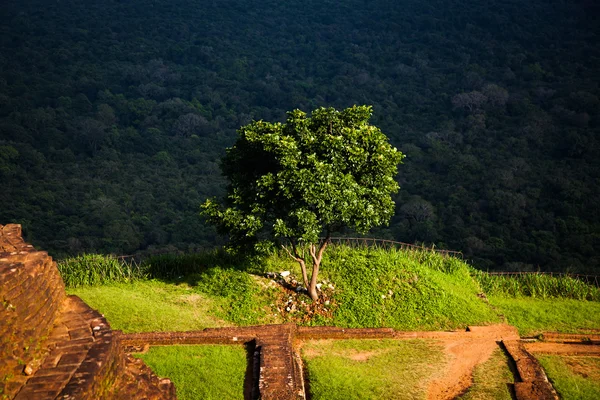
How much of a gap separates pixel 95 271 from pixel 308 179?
26.3ft

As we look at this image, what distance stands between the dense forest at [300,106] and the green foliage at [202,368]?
1759 cm

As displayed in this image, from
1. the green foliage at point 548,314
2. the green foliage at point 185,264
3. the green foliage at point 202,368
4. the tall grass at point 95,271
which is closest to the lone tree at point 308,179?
the green foliage at point 185,264

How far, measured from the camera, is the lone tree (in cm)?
1493

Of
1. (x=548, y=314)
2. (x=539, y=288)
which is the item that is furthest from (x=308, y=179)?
(x=539, y=288)

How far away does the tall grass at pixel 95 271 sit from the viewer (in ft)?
58.5

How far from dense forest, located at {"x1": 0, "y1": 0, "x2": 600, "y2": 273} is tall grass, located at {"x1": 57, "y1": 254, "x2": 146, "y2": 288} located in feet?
40.3

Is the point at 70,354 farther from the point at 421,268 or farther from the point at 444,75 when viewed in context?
the point at 444,75

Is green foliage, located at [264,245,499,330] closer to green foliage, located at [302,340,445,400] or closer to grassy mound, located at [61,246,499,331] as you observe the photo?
grassy mound, located at [61,246,499,331]

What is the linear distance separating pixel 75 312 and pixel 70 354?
113cm

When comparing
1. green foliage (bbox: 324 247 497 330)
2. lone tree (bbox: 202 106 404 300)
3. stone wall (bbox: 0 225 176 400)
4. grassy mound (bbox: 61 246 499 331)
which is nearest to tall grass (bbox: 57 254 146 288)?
grassy mound (bbox: 61 246 499 331)

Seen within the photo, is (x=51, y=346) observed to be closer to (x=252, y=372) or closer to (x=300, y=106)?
(x=252, y=372)

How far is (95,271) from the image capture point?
18141 millimetres

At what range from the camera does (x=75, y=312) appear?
375 inches

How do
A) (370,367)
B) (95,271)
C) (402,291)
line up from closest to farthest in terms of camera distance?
(370,367) → (402,291) → (95,271)
